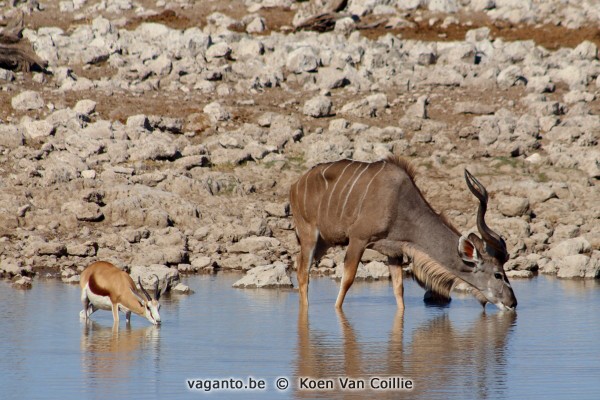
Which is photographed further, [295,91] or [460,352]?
[295,91]

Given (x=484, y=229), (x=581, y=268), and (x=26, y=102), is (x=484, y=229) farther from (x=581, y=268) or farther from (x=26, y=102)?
(x=26, y=102)

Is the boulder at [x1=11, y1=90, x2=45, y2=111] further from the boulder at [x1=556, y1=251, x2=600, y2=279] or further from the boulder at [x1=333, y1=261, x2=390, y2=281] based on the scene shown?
the boulder at [x1=556, y1=251, x2=600, y2=279]

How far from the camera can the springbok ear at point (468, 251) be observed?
43.7ft

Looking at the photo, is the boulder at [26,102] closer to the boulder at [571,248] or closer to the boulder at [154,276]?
the boulder at [154,276]

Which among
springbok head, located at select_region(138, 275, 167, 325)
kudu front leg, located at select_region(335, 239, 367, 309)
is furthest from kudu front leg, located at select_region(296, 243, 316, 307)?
springbok head, located at select_region(138, 275, 167, 325)

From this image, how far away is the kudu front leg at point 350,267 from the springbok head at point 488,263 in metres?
1.13

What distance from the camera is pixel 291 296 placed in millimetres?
14406

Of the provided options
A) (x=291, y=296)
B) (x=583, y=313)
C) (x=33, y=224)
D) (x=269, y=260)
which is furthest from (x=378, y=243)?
(x=33, y=224)

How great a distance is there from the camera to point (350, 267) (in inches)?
528

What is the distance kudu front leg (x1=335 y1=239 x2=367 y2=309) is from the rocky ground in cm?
181

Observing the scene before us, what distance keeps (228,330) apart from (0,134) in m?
9.76

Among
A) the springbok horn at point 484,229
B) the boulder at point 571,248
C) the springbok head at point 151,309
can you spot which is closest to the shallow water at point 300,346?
the springbok head at point 151,309

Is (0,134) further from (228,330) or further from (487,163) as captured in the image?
(228,330)

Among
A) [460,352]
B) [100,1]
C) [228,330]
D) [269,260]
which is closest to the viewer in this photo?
[460,352]
